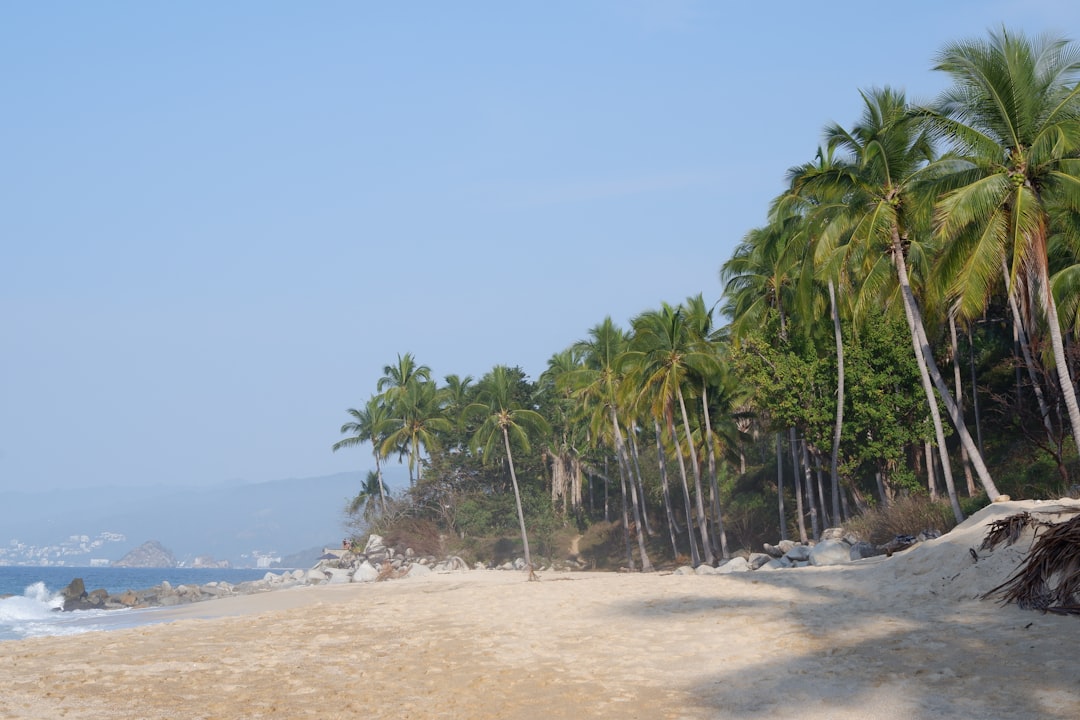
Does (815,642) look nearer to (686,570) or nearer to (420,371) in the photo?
(686,570)

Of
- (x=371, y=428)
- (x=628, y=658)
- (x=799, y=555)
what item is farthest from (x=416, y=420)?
(x=628, y=658)

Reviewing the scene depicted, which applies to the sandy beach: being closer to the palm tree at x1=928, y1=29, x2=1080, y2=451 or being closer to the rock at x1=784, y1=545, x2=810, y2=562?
the palm tree at x1=928, y1=29, x2=1080, y2=451

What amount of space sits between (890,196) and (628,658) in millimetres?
16503

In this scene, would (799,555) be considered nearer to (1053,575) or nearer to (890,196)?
(890,196)

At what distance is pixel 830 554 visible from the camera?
73.9 ft

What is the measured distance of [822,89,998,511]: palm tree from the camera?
898 inches

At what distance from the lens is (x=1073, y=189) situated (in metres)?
17.0

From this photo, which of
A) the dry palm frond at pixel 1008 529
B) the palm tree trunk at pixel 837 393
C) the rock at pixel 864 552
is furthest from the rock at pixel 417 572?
the dry palm frond at pixel 1008 529

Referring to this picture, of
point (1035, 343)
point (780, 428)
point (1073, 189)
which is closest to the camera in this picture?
point (1073, 189)

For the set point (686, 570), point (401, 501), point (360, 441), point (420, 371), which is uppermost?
point (420, 371)

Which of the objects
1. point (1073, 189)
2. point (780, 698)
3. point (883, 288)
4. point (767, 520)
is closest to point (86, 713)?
point (780, 698)

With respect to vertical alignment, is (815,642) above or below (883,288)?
below

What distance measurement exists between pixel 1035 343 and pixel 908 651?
17182mm

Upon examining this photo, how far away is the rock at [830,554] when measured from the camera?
22.3 metres
